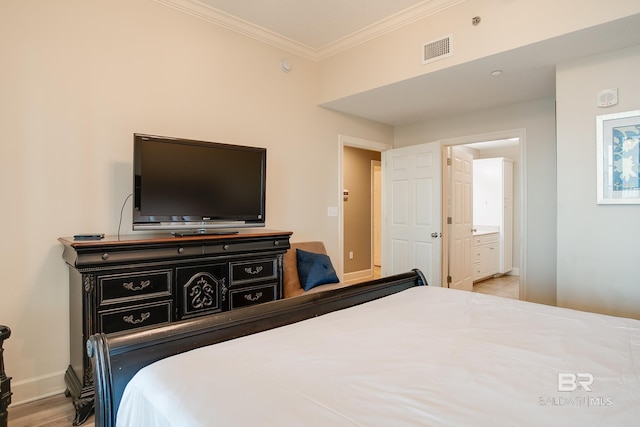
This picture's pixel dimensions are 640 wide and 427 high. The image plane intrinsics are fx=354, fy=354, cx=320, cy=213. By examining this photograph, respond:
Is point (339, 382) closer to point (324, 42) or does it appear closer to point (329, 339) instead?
point (329, 339)

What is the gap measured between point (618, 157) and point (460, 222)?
7.85 ft

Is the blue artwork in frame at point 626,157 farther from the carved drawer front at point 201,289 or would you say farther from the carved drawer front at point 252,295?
the carved drawer front at point 201,289

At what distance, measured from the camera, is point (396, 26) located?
10.7 ft

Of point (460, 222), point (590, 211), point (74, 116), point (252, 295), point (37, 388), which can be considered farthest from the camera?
point (460, 222)

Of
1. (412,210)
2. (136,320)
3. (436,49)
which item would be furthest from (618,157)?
(136,320)

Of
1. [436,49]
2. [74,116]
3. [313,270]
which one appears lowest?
[313,270]

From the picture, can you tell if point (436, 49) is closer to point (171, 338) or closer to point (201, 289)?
point (201, 289)

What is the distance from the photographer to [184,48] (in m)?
3.01

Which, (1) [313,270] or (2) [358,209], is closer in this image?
(1) [313,270]

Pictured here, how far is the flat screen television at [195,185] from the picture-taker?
2.50 metres

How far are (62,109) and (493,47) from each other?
3.15 metres

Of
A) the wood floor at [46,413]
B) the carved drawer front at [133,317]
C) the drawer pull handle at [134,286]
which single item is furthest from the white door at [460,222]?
the wood floor at [46,413]

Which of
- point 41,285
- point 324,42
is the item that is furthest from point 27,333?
point 324,42

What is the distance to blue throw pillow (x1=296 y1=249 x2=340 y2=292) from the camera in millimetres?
3354
